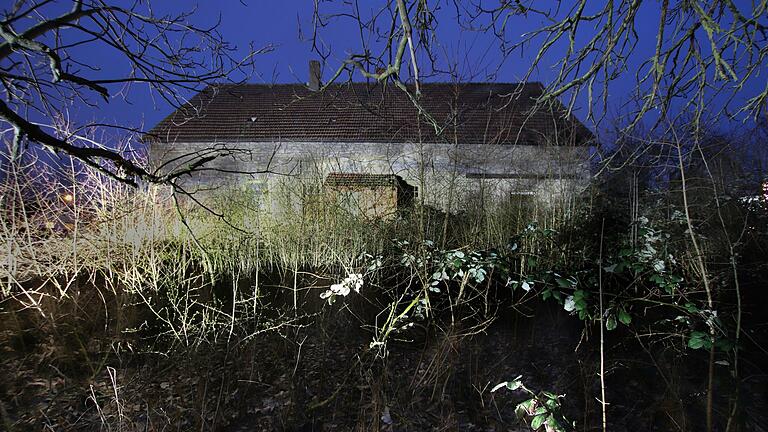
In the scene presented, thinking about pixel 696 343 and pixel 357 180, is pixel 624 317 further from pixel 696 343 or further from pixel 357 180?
pixel 357 180

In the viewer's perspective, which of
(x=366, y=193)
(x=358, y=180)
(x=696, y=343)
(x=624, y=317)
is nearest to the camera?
(x=696, y=343)

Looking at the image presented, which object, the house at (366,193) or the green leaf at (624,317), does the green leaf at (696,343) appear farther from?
the house at (366,193)

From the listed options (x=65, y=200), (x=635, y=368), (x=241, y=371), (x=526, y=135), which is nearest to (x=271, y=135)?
(x=526, y=135)

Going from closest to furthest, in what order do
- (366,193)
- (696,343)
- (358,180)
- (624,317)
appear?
1. (696,343)
2. (624,317)
3. (366,193)
4. (358,180)

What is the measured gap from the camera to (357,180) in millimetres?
7285

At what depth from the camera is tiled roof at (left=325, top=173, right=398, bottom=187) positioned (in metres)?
6.49

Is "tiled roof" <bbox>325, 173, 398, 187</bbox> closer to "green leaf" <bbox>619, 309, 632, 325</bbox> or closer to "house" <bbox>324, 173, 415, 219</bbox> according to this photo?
"house" <bbox>324, 173, 415, 219</bbox>

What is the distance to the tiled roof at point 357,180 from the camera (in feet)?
21.3

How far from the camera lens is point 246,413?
2.70 meters

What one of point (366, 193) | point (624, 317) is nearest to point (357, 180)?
point (366, 193)

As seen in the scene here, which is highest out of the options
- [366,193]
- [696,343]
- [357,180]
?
[357,180]

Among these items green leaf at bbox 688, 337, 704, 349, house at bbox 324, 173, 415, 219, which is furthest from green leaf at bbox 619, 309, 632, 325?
house at bbox 324, 173, 415, 219

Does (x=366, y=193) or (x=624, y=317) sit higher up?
(x=366, y=193)

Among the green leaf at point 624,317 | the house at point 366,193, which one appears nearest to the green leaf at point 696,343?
the green leaf at point 624,317
